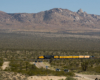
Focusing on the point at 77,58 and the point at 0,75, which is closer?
the point at 0,75

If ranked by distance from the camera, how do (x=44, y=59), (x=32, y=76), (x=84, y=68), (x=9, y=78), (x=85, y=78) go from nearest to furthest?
1. (x=9, y=78)
2. (x=32, y=76)
3. (x=85, y=78)
4. (x=84, y=68)
5. (x=44, y=59)

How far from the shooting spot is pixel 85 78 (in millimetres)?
31391

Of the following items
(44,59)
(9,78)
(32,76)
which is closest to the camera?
(9,78)

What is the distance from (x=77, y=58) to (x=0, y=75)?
3769 centimetres

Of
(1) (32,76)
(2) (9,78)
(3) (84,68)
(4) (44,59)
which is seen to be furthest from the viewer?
(4) (44,59)

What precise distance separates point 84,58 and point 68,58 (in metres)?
4.52

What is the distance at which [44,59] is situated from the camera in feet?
192

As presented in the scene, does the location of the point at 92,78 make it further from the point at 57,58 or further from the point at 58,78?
the point at 57,58

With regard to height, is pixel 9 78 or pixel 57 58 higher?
pixel 9 78

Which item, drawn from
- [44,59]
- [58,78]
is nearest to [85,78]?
[58,78]

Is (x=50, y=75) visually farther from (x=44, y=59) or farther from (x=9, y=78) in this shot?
(x=44, y=59)

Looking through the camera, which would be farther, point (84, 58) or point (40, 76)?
point (84, 58)

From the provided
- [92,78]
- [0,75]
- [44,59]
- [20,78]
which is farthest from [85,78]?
[44,59]

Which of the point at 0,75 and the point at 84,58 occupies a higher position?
the point at 0,75
